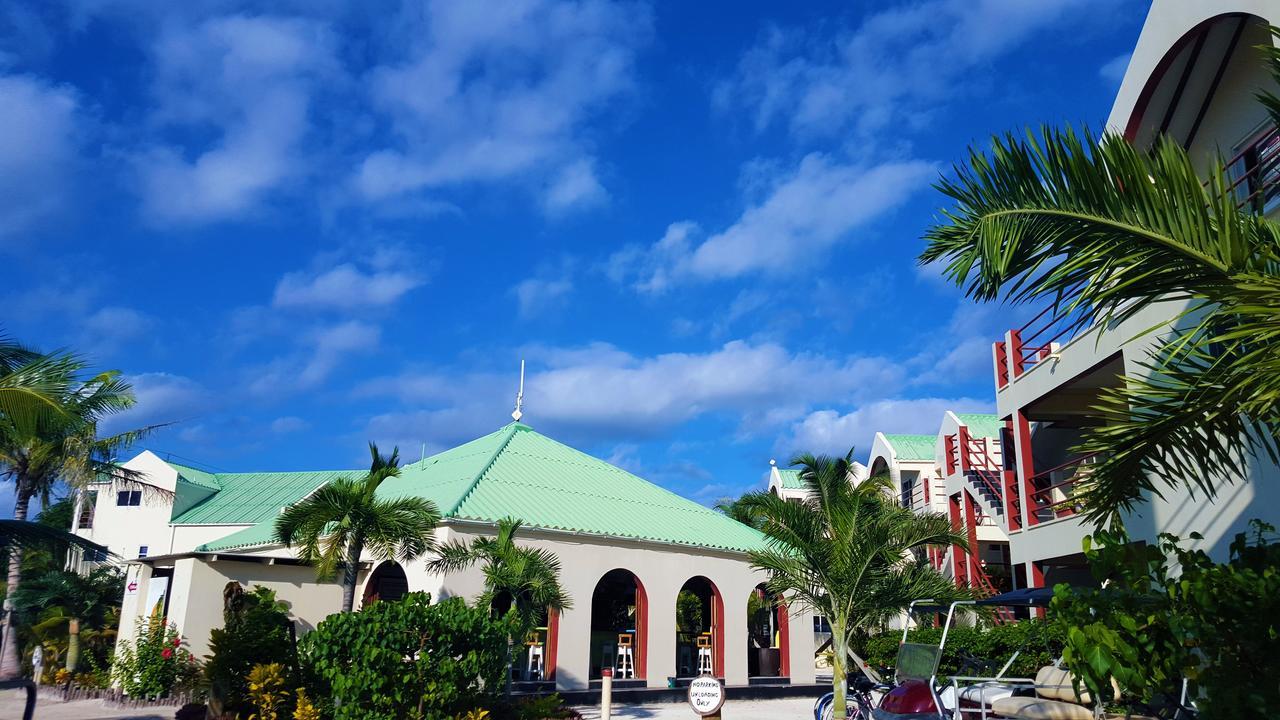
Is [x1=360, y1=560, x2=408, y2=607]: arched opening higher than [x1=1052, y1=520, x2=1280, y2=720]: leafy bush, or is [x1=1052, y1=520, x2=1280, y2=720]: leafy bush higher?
[x1=360, y1=560, x2=408, y2=607]: arched opening

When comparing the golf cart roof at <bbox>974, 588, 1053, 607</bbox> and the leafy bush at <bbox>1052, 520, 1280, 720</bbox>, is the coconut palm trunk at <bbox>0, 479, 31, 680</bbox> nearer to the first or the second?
the golf cart roof at <bbox>974, 588, 1053, 607</bbox>

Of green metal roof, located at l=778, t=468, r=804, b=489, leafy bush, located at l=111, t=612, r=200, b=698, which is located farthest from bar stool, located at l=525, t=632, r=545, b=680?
green metal roof, located at l=778, t=468, r=804, b=489

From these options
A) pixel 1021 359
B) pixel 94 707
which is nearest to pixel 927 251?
pixel 1021 359

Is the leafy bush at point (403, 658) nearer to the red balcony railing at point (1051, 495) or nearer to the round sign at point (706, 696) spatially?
the round sign at point (706, 696)

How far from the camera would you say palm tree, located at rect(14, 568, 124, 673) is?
88.4ft

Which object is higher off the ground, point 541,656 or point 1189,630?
point 1189,630

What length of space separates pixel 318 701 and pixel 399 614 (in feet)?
6.90

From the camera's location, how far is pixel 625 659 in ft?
78.1

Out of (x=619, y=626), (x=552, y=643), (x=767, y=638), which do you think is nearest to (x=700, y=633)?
(x=619, y=626)

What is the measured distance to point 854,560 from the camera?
16.0 meters

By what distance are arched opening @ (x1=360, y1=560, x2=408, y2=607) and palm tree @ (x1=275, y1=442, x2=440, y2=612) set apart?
4.25 meters

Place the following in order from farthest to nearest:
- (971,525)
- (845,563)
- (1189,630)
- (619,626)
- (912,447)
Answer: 1. (912,447)
2. (619,626)
3. (971,525)
4. (845,563)
5. (1189,630)

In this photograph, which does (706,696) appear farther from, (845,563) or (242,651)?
(242,651)

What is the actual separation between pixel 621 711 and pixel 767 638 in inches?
444
